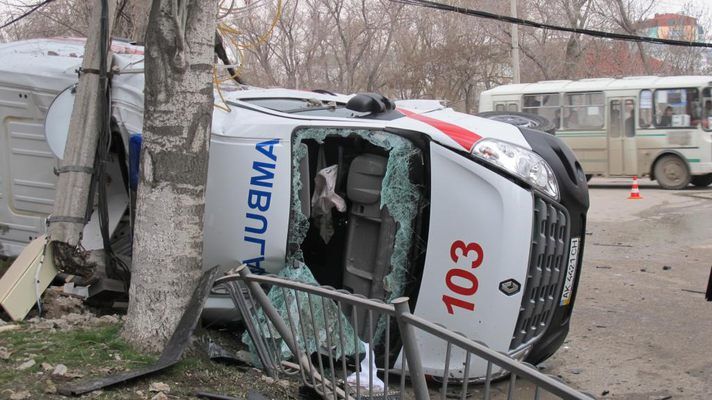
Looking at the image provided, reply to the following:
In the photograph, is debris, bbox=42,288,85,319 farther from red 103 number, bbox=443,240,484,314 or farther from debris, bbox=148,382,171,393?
red 103 number, bbox=443,240,484,314

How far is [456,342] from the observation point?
2.45 metres

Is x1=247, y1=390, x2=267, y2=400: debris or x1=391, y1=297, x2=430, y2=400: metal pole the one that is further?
x1=247, y1=390, x2=267, y2=400: debris

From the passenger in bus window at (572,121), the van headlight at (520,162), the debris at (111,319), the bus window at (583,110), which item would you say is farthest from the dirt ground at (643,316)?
the passenger in bus window at (572,121)

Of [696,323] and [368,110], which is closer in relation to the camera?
[368,110]

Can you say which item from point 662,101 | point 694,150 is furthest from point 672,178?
point 662,101

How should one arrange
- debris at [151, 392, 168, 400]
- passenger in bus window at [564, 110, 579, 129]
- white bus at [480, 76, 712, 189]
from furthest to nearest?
passenger in bus window at [564, 110, 579, 129] → white bus at [480, 76, 712, 189] → debris at [151, 392, 168, 400]

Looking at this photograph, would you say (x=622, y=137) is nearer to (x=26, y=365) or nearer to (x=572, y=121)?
(x=572, y=121)

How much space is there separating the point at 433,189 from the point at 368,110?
31.7 inches

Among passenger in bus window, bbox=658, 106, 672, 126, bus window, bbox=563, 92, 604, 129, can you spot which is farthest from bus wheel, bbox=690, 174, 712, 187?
bus window, bbox=563, 92, 604, 129

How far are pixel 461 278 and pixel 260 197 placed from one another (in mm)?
1266

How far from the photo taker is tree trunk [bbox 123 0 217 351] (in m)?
3.70

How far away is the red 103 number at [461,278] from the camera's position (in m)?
4.02

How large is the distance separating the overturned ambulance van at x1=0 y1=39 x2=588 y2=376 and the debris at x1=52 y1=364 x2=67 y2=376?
45.3 inches

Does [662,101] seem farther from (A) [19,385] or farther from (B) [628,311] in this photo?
(A) [19,385]
